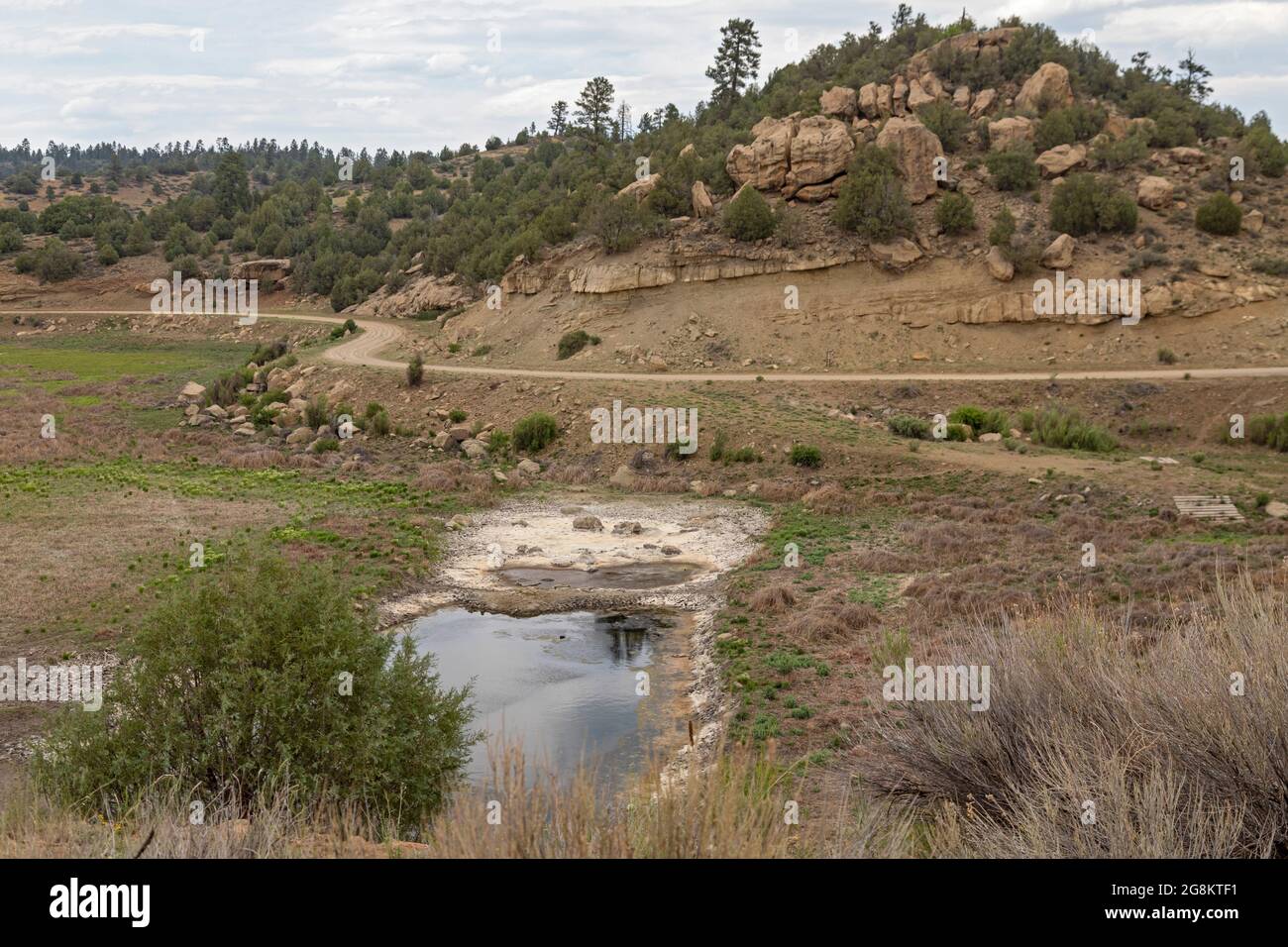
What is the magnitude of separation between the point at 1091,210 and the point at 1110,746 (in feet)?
140

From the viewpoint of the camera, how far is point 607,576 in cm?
2267

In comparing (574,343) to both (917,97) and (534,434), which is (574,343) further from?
(917,97)

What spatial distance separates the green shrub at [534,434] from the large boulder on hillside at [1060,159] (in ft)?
94.7

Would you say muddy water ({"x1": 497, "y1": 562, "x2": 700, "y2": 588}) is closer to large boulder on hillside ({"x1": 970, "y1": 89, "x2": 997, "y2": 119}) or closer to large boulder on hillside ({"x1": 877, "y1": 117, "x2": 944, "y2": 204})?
large boulder on hillside ({"x1": 877, "y1": 117, "x2": 944, "y2": 204})

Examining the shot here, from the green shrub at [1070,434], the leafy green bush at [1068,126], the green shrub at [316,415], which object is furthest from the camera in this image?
the leafy green bush at [1068,126]

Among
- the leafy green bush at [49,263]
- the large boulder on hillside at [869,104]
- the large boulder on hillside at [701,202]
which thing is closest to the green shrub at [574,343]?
the large boulder on hillside at [701,202]

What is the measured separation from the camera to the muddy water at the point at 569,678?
46.3ft

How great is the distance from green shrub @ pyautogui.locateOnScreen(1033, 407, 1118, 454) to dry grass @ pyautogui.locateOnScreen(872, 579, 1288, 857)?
2442 centimetres

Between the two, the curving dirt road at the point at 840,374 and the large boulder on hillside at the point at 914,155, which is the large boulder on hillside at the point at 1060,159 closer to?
the large boulder on hillside at the point at 914,155

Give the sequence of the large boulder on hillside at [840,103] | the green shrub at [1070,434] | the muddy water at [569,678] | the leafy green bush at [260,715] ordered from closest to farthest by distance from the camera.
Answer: the leafy green bush at [260,715], the muddy water at [569,678], the green shrub at [1070,434], the large boulder on hillside at [840,103]

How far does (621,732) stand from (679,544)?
1060cm

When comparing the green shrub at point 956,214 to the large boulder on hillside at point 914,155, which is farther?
the large boulder on hillside at point 914,155

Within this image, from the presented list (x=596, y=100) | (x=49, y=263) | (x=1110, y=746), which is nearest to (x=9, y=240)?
(x=49, y=263)
